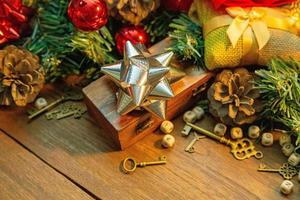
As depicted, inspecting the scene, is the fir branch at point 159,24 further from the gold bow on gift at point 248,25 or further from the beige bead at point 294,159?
the beige bead at point 294,159

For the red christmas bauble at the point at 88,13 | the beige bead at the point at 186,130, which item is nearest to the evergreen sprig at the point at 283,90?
the beige bead at the point at 186,130

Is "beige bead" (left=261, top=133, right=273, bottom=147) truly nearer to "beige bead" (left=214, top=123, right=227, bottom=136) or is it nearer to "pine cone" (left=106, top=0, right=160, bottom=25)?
"beige bead" (left=214, top=123, right=227, bottom=136)

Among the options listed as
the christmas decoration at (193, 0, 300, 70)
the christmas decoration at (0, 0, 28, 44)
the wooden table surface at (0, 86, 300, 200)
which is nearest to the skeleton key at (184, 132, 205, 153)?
the wooden table surface at (0, 86, 300, 200)

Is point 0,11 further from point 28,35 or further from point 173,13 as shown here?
point 173,13

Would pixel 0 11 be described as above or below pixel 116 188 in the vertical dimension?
above

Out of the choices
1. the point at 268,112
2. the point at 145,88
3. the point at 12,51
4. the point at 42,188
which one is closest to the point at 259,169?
the point at 268,112

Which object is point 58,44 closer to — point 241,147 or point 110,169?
point 110,169
